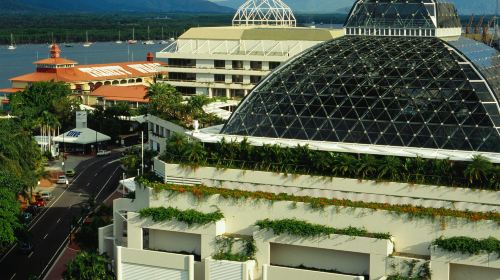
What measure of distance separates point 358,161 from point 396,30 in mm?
15242

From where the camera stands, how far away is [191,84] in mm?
110375

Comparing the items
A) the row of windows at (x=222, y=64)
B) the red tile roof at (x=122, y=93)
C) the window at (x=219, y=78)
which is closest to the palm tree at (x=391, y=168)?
the row of windows at (x=222, y=64)

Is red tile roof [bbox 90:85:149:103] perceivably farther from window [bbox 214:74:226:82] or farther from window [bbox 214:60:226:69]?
window [bbox 214:60:226:69]

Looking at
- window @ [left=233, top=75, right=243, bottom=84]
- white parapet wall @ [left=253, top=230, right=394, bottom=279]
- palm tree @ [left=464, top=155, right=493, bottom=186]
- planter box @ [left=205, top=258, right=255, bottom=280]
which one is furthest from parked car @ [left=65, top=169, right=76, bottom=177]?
palm tree @ [left=464, top=155, right=493, bottom=186]

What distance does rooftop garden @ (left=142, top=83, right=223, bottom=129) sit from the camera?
7404 centimetres

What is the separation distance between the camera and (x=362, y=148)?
51.0 metres

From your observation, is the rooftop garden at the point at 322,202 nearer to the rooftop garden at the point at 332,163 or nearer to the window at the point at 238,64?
the rooftop garden at the point at 332,163

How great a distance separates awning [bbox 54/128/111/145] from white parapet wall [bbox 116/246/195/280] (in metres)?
57.2

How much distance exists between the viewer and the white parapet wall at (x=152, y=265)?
1956 inches

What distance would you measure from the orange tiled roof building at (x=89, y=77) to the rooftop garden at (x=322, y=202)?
267ft

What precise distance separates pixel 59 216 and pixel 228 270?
32772 millimetres

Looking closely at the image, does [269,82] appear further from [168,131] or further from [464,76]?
[168,131]

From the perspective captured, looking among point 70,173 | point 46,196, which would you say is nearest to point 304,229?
point 46,196

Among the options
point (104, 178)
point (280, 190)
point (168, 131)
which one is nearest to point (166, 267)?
point (280, 190)
